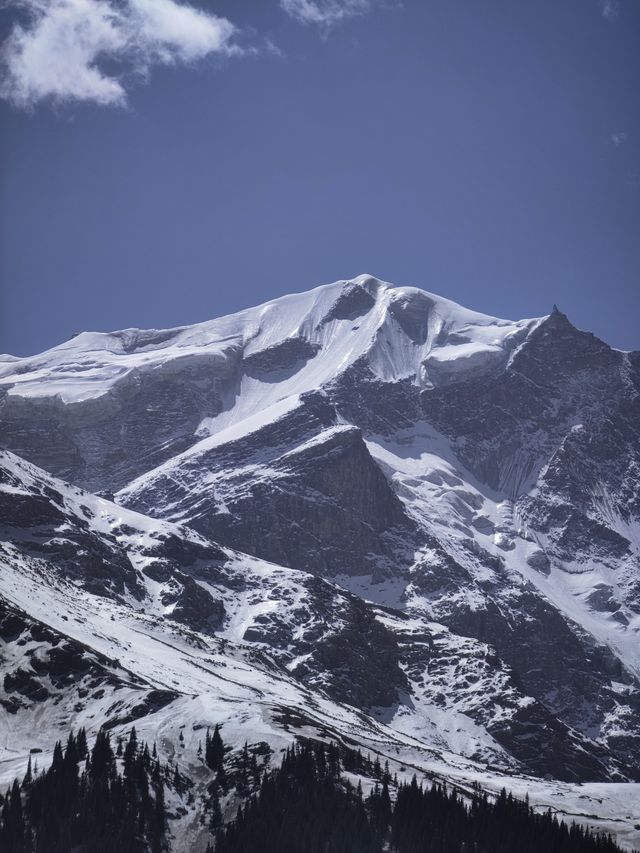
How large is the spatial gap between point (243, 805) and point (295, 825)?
403 inches

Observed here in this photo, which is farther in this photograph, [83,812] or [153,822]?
[153,822]

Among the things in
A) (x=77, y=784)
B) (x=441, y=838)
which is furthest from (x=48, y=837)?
(x=441, y=838)

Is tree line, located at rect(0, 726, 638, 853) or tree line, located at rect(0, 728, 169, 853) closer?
tree line, located at rect(0, 728, 169, 853)

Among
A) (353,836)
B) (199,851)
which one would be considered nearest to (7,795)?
(199,851)

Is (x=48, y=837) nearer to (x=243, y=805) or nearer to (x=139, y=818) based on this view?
(x=139, y=818)

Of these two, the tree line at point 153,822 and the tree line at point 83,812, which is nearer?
the tree line at point 83,812

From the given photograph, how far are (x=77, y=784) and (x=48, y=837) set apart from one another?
44.2ft

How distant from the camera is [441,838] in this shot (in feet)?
648

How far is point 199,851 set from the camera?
618 feet

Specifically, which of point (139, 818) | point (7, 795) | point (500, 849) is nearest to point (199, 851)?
point (139, 818)

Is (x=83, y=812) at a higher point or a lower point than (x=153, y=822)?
higher

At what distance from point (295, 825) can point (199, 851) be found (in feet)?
41.4

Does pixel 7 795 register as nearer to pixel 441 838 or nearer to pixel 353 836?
pixel 353 836

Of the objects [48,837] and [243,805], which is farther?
[243,805]
